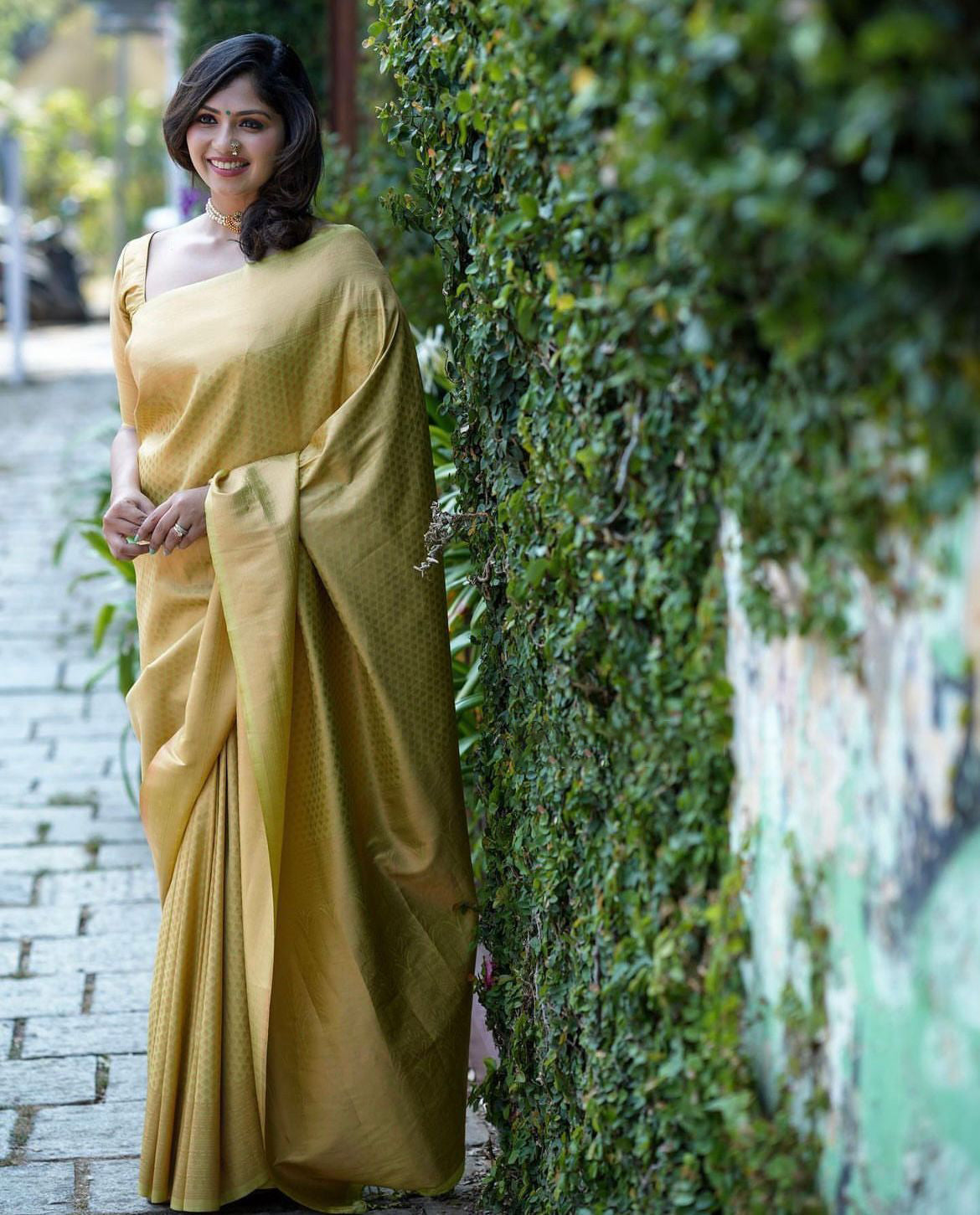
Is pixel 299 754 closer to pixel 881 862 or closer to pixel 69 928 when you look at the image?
pixel 881 862

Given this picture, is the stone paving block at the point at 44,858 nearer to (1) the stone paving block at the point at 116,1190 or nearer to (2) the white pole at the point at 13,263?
(1) the stone paving block at the point at 116,1190

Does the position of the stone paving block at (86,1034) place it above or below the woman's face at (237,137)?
below

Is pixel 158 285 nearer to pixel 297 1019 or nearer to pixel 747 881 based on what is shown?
pixel 297 1019

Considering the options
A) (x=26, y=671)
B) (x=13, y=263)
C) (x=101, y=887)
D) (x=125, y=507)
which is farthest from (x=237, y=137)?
(x=13, y=263)

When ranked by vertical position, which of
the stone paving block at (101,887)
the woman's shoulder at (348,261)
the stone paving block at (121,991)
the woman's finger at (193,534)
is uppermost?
the woman's shoulder at (348,261)

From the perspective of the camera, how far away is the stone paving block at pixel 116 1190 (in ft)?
9.49

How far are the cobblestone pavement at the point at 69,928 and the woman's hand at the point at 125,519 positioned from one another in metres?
1.12

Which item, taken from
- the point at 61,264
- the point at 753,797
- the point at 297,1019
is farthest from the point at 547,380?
the point at 61,264

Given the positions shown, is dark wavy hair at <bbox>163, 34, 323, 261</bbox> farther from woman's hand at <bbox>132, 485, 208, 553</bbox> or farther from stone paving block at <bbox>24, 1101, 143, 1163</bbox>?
stone paving block at <bbox>24, 1101, 143, 1163</bbox>

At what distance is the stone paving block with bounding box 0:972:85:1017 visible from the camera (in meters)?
3.81

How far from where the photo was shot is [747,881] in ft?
5.71

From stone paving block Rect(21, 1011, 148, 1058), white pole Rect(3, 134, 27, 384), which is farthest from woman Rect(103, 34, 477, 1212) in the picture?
white pole Rect(3, 134, 27, 384)

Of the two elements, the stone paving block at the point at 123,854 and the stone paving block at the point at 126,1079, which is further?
the stone paving block at the point at 123,854

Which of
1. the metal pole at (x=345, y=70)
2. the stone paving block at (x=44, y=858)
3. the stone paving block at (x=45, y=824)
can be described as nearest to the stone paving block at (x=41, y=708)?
the stone paving block at (x=45, y=824)
